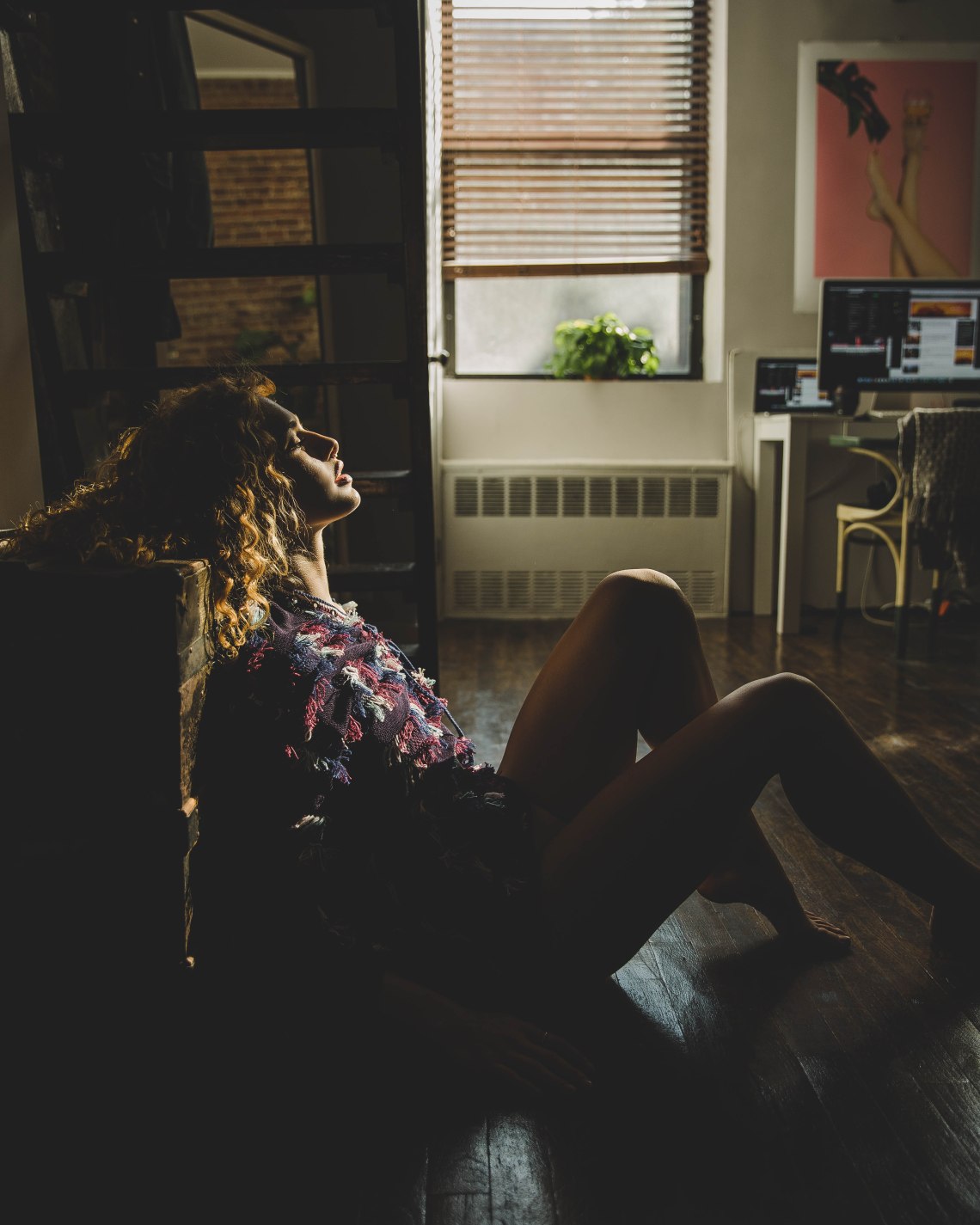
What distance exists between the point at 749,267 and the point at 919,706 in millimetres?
2449

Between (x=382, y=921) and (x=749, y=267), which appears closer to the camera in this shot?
(x=382, y=921)

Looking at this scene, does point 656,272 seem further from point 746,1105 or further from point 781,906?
point 746,1105

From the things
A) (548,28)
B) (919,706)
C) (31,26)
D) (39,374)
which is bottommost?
(919,706)

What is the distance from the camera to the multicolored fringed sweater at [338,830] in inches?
42.4

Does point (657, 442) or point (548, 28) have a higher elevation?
point (548, 28)

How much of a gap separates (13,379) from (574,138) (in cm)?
335

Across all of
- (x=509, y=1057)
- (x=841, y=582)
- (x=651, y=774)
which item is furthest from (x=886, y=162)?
(x=509, y=1057)

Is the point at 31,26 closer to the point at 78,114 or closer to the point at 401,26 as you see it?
the point at 78,114

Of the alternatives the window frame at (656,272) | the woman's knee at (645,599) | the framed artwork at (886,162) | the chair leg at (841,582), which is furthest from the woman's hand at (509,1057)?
the framed artwork at (886,162)

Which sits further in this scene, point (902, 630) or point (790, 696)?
point (902, 630)

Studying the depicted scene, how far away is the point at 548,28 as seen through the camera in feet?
14.8

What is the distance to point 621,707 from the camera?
1.40 meters

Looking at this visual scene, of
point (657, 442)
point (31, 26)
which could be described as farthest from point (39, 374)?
point (657, 442)

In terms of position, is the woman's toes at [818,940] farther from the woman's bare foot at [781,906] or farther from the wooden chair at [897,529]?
the wooden chair at [897,529]
